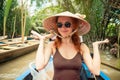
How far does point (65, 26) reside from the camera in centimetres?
234

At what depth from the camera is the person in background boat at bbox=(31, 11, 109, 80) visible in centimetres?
224

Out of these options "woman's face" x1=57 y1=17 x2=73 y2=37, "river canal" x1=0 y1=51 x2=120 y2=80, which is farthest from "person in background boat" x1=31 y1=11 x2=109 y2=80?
"river canal" x1=0 y1=51 x2=120 y2=80

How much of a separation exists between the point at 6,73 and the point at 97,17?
5.57 m

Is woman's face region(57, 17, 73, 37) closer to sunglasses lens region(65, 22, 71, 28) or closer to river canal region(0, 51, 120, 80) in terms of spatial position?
sunglasses lens region(65, 22, 71, 28)

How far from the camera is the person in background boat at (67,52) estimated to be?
224cm

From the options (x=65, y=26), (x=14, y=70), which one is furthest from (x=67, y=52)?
(x=14, y=70)

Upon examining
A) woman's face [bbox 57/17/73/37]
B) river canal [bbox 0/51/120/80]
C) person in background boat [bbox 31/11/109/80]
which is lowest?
river canal [bbox 0/51/120/80]

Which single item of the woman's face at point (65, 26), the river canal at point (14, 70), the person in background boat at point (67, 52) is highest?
the woman's face at point (65, 26)

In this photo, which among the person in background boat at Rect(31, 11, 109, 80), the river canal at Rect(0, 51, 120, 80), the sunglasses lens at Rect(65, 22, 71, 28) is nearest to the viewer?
the person in background boat at Rect(31, 11, 109, 80)

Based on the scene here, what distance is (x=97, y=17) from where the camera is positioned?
11.6m

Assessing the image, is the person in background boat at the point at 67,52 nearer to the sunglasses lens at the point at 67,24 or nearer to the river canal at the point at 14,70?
the sunglasses lens at the point at 67,24

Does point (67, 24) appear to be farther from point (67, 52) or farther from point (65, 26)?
point (67, 52)

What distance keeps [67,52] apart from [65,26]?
221 millimetres

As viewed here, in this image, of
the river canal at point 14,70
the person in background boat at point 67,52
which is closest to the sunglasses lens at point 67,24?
the person in background boat at point 67,52
